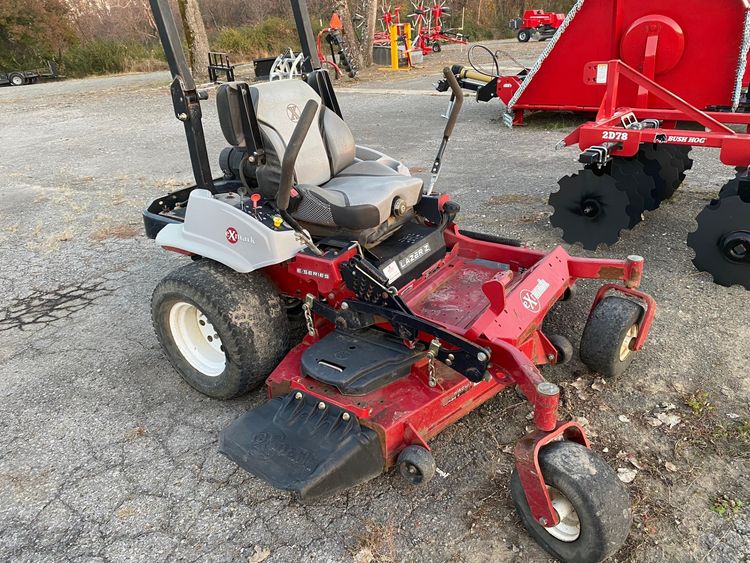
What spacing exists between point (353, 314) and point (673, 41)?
5229 millimetres

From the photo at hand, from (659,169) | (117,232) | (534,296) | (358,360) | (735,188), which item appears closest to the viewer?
(358,360)

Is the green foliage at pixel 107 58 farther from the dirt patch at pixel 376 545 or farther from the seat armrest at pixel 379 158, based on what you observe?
the dirt patch at pixel 376 545

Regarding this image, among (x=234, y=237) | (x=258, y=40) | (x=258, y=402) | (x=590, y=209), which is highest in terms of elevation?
(x=258, y=40)

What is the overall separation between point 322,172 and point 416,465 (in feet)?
5.60

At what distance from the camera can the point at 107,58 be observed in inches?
922

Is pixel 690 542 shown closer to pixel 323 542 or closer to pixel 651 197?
pixel 323 542

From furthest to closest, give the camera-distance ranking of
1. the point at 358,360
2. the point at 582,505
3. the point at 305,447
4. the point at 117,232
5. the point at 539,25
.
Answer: the point at 539,25 → the point at 117,232 → the point at 358,360 → the point at 305,447 → the point at 582,505

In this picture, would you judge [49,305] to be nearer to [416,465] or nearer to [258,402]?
[258,402]

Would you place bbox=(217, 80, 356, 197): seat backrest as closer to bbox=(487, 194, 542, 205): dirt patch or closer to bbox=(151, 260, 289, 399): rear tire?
bbox=(151, 260, 289, 399): rear tire

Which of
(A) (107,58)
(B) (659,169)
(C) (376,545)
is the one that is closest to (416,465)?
(C) (376,545)

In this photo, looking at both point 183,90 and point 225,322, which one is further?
point 183,90

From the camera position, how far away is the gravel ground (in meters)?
2.20

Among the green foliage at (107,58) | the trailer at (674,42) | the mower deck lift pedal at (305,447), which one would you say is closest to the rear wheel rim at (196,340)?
the mower deck lift pedal at (305,447)

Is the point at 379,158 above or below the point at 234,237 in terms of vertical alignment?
above
